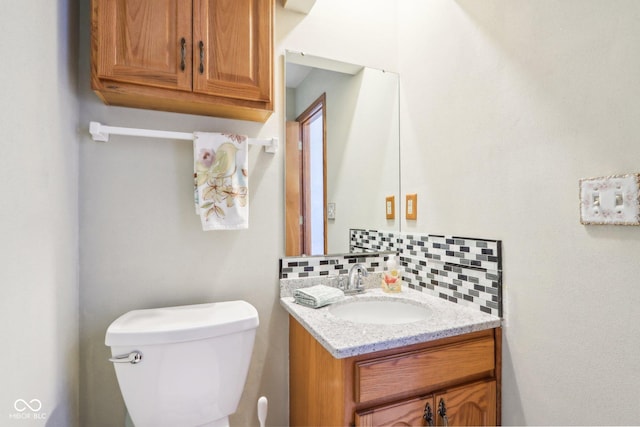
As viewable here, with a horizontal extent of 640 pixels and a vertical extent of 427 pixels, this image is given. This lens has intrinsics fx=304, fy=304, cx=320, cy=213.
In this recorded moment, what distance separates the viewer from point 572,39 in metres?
0.87

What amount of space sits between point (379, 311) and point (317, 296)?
0.32 metres

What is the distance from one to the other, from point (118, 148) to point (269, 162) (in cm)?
58

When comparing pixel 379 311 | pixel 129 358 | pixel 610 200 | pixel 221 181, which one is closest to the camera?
pixel 610 200

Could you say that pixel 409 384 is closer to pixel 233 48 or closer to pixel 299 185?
pixel 299 185

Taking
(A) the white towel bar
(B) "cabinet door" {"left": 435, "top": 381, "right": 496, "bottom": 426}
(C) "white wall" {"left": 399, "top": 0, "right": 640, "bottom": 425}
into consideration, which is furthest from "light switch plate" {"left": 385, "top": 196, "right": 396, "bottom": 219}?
(A) the white towel bar

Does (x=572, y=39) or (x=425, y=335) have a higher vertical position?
(x=572, y=39)

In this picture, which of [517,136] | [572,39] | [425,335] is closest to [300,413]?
[425,335]

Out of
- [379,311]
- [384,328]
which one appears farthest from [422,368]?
[379,311]

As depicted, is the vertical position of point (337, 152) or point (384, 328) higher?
point (337, 152)

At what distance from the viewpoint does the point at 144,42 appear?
1021 millimetres

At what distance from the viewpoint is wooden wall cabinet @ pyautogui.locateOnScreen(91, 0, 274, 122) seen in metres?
0.99

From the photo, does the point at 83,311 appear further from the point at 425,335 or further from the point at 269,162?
the point at 425,335

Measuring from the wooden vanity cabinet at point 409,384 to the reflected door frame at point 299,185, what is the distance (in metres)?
0.42

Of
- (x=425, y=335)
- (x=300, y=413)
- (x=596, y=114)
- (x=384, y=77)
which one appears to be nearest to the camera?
(x=596, y=114)
